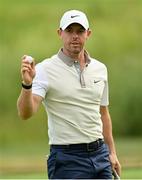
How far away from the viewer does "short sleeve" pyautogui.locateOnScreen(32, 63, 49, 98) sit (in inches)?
194

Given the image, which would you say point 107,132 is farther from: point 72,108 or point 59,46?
point 59,46

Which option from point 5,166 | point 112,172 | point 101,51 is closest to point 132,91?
point 101,51

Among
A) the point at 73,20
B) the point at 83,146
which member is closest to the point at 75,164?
the point at 83,146

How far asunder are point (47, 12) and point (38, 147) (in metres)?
3.19

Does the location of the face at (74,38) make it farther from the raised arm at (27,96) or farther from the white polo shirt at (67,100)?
the raised arm at (27,96)

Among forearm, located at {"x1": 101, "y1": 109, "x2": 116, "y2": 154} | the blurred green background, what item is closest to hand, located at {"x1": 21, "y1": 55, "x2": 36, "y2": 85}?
forearm, located at {"x1": 101, "y1": 109, "x2": 116, "y2": 154}

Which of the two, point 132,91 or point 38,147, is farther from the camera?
point 132,91

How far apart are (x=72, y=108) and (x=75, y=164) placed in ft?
1.19

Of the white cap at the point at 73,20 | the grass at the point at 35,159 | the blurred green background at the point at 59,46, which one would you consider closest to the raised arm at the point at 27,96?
the white cap at the point at 73,20

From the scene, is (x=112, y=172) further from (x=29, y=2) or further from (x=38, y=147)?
(x=29, y=2)

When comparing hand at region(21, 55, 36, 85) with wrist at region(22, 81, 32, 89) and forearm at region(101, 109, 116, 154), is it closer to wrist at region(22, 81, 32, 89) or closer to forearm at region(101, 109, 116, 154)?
wrist at region(22, 81, 32, 89)

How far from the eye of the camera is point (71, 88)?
5008mm

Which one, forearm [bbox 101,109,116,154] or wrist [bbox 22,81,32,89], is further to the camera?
forearm [bbox 101,109,116,154]

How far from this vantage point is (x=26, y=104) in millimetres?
4727
